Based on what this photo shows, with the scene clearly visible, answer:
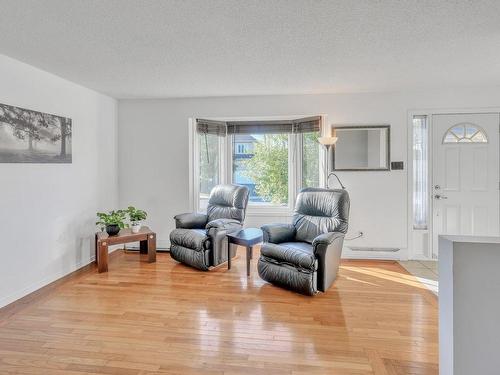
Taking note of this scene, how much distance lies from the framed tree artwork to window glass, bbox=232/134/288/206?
2.39 metres

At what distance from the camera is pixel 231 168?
525 centimetres

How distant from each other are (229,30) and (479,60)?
2458 mm

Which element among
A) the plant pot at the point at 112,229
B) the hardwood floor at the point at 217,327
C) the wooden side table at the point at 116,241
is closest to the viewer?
the hardwood floor at the point at 217,327

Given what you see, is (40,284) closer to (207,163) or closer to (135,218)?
(135,218)

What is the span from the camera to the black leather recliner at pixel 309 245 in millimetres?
3113

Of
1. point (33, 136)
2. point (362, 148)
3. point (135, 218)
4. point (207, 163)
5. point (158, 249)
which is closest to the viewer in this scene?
point (33, 136)

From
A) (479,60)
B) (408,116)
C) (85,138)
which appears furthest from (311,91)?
(85,138)

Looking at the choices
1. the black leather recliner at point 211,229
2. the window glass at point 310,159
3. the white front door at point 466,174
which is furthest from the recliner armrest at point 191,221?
the white front door at point 466,174

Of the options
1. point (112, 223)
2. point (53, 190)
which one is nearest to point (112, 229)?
point (112, 223)

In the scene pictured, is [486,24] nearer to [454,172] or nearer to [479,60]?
[479,60]

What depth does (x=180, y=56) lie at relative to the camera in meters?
3.00

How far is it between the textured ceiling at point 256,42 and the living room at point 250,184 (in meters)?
0.02

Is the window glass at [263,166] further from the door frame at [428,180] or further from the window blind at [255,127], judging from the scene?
the door frame at [428,180]

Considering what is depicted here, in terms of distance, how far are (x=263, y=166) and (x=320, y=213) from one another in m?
1.71
